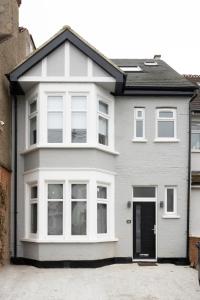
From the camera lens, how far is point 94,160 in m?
17.0

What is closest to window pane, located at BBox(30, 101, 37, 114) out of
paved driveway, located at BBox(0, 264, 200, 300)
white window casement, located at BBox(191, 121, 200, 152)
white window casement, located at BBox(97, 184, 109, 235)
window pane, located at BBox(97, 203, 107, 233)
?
white window casement, located at BBox(97, 184, 109, 235)

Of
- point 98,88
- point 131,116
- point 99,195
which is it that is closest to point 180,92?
point 131,116

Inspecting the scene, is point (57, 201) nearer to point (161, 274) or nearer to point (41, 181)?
point (41, 181)

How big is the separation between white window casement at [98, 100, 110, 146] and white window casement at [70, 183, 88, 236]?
1.78 meters

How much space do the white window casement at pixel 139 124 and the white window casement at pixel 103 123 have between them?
1112 mm

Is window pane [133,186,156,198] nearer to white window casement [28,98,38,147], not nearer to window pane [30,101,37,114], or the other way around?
white window casement [28,98,38,147]

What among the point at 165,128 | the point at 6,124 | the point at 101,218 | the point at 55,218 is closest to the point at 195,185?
the point at 165,128

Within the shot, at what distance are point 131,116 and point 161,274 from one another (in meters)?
5.87

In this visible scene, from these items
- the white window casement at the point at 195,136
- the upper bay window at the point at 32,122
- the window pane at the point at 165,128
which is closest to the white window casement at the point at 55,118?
the upper bay window at the point at 32,122

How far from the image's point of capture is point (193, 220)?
63.2 feet

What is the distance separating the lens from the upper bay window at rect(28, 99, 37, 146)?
17641 mm

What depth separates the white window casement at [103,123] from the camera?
17.6 m

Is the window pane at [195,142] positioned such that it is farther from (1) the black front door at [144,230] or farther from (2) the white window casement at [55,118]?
(2) the white window casement at [55,118]

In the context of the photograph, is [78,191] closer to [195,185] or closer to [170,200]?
[170,200]
